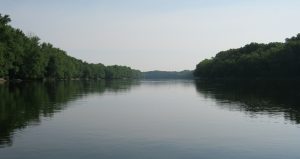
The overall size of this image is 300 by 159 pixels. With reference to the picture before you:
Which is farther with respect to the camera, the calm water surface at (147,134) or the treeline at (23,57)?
the treeline at (23,57)

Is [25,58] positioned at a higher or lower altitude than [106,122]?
higher

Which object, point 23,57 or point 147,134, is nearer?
point 147,134

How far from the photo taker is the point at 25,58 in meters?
137

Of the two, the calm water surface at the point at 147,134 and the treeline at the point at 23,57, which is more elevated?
the treeline at the point at 23,57

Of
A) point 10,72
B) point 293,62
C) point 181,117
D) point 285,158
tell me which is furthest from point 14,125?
point 293,62

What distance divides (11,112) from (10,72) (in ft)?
317

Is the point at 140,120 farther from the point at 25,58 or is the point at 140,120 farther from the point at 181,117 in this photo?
the point at 25,58

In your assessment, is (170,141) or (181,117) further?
(181,117)

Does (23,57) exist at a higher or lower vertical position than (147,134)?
higher

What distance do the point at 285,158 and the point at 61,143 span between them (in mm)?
11722

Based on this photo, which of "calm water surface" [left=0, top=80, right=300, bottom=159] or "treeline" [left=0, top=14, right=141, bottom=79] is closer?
"calm water surface" [left=0, top=80, right=300, bottom=159]

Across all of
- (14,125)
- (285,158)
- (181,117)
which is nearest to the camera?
(285,158)

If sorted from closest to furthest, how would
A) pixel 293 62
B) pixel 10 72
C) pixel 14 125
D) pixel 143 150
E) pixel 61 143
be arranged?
pixel 143 150 → pixel 61 143 → pixel 14 125 → pixel 10 72 → pixel 293 62

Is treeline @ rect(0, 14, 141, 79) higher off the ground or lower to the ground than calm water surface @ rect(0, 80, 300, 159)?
higher
